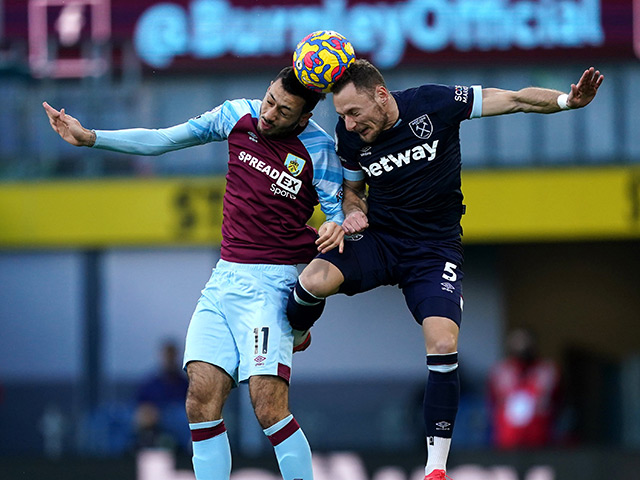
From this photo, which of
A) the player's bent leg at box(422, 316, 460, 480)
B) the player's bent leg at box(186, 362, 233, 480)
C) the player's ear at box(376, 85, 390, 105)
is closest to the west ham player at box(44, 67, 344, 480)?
the player's bent leg at box(186, 362, 233, 480)

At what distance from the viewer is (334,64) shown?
521 cm

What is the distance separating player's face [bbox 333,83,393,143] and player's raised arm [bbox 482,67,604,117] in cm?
50

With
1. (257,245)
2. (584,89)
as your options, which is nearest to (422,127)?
(584,89)

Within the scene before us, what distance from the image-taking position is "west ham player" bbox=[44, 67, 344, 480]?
536 centimetres

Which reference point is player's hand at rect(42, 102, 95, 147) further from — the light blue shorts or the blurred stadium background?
the blurred stadium background

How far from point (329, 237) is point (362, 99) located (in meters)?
0.65

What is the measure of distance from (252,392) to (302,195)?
3.22 feet

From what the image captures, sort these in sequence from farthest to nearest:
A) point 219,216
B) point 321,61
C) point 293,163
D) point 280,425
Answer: point 219,216 < point 293,163 < point 280,425 < point 321,61

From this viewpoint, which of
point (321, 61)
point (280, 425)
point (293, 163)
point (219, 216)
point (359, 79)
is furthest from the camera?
point (219, 216)

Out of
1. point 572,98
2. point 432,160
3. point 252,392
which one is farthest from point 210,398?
point 572,98

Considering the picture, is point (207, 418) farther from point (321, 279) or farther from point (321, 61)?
point (321, 61)

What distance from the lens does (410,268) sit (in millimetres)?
5531

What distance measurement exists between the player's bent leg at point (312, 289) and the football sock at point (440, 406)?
1.87ft

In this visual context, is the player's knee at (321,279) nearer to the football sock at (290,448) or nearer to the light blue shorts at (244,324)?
the light blue shorts at (244,324)
